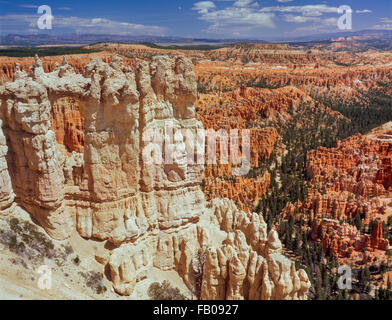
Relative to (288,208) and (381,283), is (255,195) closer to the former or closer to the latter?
(288,208)

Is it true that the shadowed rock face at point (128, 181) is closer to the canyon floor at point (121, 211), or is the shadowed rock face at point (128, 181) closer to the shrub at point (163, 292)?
the canyon floor at point (121, 211)

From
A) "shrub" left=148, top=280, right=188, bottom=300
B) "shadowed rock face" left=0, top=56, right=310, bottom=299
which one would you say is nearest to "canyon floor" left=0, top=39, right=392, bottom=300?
"shadowed rock face" left=0, top=56, right=310, bottom=299

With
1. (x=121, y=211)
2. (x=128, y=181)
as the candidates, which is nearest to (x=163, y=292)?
(x=121, y=211)

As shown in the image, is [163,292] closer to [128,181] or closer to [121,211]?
[121,211]

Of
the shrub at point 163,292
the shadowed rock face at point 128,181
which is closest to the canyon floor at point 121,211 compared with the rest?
the shadowed rock face at point 128,181

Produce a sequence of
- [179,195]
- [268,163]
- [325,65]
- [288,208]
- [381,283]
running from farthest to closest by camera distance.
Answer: [325,65] → [268,163] → [288,208] → [381,283] → [179,195]

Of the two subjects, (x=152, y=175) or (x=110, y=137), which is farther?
(x=152, y=175)

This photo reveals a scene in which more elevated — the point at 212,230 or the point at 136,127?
the point at 136,127

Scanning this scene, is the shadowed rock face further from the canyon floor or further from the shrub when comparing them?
the shrub
